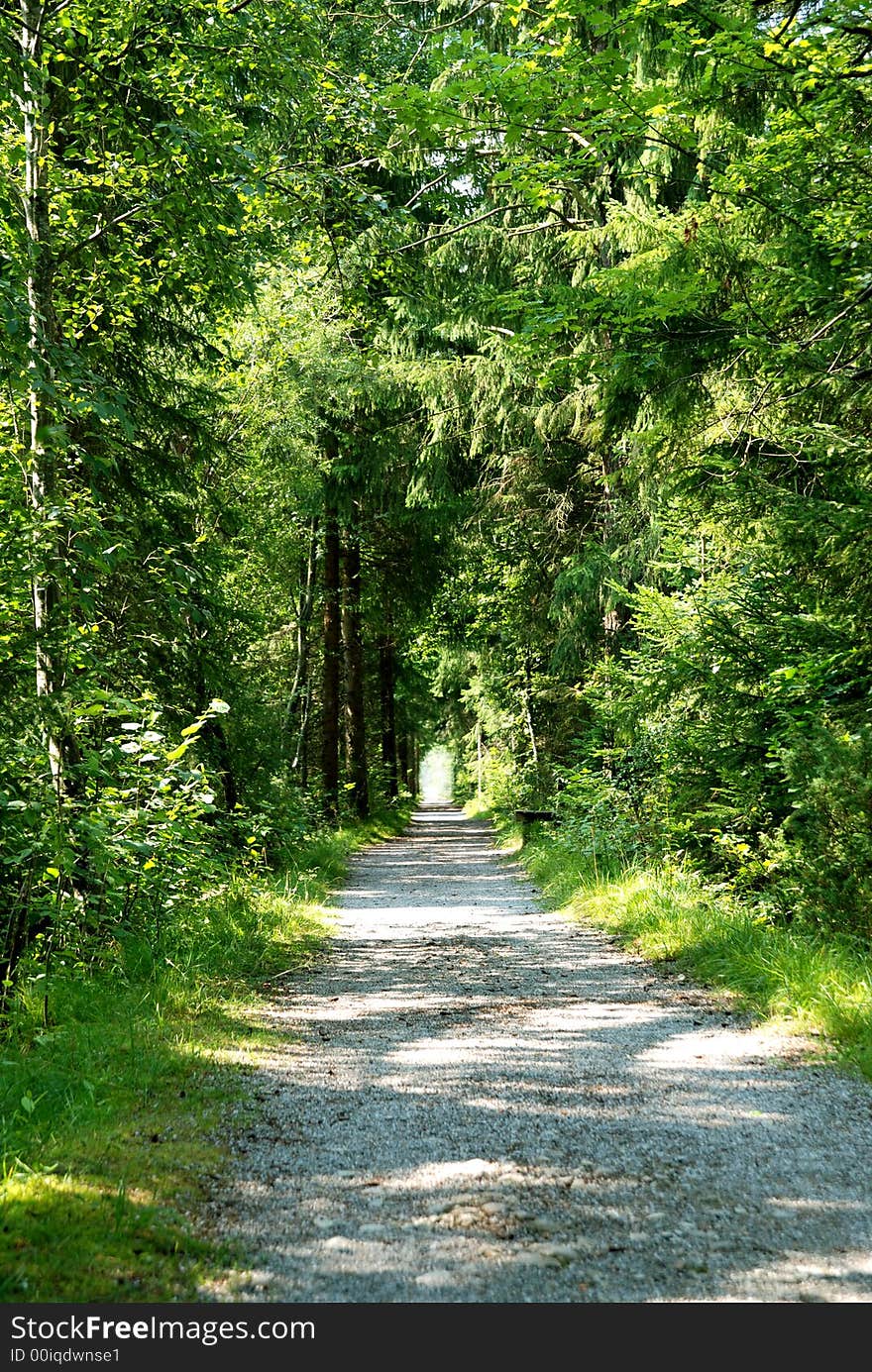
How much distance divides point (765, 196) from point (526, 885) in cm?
944

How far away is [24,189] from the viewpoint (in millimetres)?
6820

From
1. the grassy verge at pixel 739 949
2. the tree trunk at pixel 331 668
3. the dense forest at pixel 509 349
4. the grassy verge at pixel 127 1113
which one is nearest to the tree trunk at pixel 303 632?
the tree trunk at pixel 331 668

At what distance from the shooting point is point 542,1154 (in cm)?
412

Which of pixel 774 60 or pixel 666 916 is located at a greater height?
pixel 774 60

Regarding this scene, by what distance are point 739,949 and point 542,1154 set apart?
3.51 meters

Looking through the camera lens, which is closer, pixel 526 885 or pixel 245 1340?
pixel 245 1340

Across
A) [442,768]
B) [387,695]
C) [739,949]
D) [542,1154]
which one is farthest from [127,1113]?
[442,768]

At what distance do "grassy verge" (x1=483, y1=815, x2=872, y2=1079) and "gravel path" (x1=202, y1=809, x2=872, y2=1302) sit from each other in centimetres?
27

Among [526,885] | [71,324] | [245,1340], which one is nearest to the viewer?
[245,1340]

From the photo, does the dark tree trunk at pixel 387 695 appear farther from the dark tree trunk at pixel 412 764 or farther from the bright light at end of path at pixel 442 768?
the bright light at end of path at pixel 442 768

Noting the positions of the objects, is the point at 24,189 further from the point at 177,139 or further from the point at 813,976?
the point at 813,976

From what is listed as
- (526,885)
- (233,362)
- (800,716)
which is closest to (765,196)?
(800,716)

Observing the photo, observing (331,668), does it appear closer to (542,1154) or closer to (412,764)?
(542,1154)

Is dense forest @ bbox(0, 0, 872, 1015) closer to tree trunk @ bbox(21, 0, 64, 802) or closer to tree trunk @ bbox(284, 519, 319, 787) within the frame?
tree trunk @ bbox(21, 0, 64, 802)
